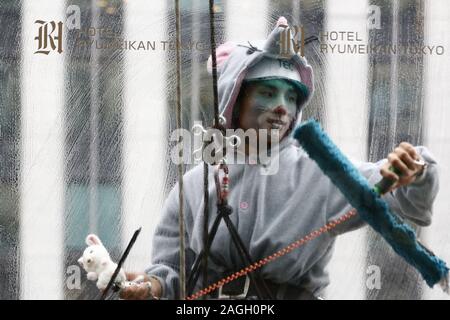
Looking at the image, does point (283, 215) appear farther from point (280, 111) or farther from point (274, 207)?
point (280, 111)

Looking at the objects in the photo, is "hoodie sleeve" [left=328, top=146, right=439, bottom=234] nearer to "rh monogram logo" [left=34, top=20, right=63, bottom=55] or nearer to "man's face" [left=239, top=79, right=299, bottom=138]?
"man's face" [left=239, top=79, right=299, bottom=138]

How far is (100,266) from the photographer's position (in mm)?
2621

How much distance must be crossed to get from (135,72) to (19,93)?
0.82 ft

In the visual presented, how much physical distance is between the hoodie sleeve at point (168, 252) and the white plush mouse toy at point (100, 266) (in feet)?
0.24

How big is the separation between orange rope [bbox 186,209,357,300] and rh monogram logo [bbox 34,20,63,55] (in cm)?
60

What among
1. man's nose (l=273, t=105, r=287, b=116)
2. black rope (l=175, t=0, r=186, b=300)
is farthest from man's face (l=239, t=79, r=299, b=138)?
black rope (l=175, t=0, r=186, b=300)

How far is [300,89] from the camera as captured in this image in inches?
106

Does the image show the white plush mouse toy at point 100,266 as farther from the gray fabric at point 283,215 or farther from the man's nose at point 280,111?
the man's nose at point 280,111

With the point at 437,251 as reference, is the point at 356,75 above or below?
above

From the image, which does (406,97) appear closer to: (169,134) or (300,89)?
(300,89)

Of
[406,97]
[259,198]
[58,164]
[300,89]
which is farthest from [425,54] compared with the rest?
[58,164]

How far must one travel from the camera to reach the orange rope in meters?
2.61

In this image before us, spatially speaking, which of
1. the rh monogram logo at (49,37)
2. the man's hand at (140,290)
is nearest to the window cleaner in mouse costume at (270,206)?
the man's hand at (140,290)

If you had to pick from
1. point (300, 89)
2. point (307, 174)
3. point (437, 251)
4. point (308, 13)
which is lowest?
point (437, 251)
